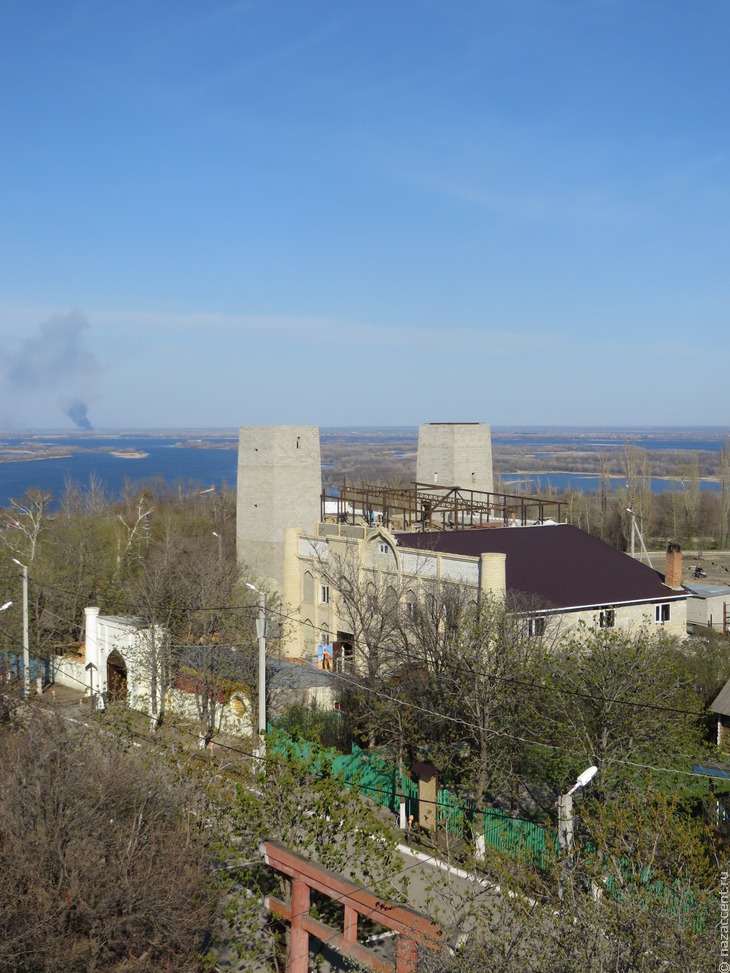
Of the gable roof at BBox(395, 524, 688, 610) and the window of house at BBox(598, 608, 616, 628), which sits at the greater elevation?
the gable roof at BBox(395, 524, 688, 610)

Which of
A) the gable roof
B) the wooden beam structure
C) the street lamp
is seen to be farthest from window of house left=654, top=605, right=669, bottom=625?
the wooden beam structure

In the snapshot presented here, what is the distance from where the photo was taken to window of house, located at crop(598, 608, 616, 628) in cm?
2973

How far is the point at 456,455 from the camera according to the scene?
150ft

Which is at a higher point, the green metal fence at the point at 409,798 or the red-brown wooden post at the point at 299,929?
the red-brown wooden post at the point at 299,929

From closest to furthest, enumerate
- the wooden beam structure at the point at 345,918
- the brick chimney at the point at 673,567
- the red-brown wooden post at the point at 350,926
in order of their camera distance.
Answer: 1. the wooden beam structure at the point at 345,918
2. the red-brown wooden post at the point at 350,926
3. the brick chimney at the point at 673,567

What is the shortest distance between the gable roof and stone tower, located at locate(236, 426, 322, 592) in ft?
21.5

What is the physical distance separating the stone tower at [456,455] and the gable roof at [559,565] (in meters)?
10.8

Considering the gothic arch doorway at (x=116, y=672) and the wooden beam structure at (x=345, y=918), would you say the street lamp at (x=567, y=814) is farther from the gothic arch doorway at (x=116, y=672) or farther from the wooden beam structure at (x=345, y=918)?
the gothic arch doorway at (x=116, y=672)

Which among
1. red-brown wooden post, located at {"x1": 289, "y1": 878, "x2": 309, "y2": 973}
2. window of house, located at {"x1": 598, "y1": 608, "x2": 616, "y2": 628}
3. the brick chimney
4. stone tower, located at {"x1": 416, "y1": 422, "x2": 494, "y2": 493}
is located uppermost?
stone tower, located at {"x1": 416, "y1": 422, "x2": 494, "y2": 493}

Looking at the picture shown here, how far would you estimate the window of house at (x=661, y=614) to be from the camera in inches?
1240

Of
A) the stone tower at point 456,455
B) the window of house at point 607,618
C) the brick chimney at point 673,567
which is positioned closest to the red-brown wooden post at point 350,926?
the window of house at point 607,618

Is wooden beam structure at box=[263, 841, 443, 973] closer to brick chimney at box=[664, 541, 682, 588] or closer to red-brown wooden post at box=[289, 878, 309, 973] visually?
red-brown wooden post at box=[289, 878, 309, 973]

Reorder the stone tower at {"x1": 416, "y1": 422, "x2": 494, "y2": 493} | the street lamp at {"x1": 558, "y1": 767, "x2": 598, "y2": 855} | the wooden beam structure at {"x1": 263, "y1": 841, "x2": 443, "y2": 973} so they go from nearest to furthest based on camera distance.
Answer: the wooden beam structure at {"x1": 263, "y1": 841, "x2": 443, "y2": 973} < the street lamp at {"x1": 558, "y1": 767, "x2": 598, "y2": 855} < the stone tower at {"x1": 416, "y1": 422, "x2": 494, "y2": 493}

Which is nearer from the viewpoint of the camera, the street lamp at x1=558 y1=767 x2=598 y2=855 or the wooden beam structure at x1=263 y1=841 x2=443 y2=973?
the wooden beam structure at x1=263 y1=841 x2=443 y2=973
